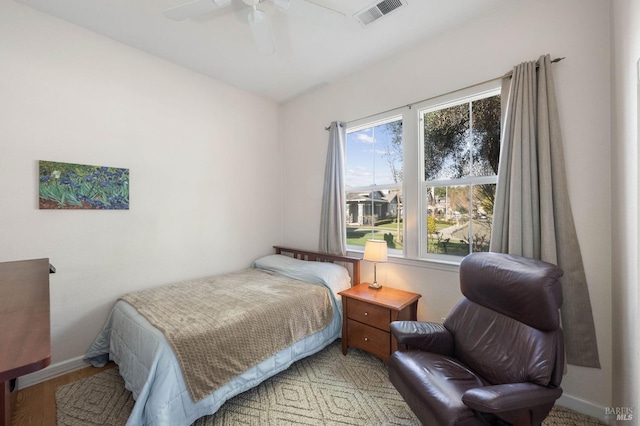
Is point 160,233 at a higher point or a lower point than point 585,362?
higher

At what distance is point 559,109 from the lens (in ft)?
6.11

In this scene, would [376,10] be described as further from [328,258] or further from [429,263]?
[328,258]

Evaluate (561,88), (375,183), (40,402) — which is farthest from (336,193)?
(40,402)

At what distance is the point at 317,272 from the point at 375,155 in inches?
58.1

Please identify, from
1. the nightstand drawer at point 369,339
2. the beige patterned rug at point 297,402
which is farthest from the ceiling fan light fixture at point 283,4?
the beige patterned rug at point 297,402

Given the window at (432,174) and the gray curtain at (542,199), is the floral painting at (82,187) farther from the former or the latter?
the gray curtain at (542,199)

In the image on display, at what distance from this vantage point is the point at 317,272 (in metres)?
2.75

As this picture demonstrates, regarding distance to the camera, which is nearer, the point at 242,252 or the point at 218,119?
the point at 218,119

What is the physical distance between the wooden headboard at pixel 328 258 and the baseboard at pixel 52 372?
87.8 inches

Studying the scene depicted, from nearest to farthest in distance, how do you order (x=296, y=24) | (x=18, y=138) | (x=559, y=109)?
(x=559, y=109)
(x=18, y=138)
(x=296, y=24)

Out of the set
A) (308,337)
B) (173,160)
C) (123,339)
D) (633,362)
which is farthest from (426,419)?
(173,160)

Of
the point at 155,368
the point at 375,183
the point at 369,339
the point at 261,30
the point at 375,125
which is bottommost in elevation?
the point at 369,339

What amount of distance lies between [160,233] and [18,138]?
1266 mm

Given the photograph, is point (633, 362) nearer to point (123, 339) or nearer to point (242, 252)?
point (123, 339)
